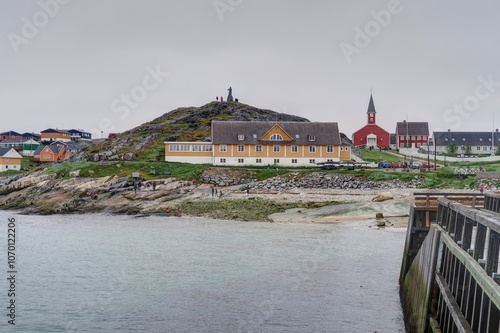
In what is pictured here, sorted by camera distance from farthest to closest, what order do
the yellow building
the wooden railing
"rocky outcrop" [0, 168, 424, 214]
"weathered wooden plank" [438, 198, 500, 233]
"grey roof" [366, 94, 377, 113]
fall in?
"grey roof" [366, 94, 377, 113] < the yellow building < "rocky outcrop" [0, 168, 424, 214] < the wooden railing < "weathered wooden plank" [438, 198, 500, 233]

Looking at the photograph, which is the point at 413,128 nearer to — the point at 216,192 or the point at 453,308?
the point at 216,192

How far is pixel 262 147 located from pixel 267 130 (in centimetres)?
357

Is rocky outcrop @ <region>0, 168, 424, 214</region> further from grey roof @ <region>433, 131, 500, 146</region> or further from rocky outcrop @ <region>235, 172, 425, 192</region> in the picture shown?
grey roof @ <region>433, 131, 500, 146</region>

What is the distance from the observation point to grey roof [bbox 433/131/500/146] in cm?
13200

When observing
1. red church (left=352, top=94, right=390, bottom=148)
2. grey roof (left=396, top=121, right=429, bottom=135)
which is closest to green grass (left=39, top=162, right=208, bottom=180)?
red church (left=352, top=94, right=390, bottom=148)

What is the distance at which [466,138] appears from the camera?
13438 centimetres

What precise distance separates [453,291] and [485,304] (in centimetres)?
361

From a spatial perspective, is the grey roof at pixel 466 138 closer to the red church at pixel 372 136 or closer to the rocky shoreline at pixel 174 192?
the red church at pixel 372 136

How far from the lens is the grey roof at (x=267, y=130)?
290 feet

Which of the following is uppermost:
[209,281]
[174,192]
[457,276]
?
[457,276]

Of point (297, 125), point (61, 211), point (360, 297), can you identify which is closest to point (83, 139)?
point (297, 125)

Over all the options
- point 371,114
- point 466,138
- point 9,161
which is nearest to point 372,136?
point 371,114

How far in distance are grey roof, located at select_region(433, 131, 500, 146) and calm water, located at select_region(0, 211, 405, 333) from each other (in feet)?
326

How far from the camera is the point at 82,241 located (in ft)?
136
